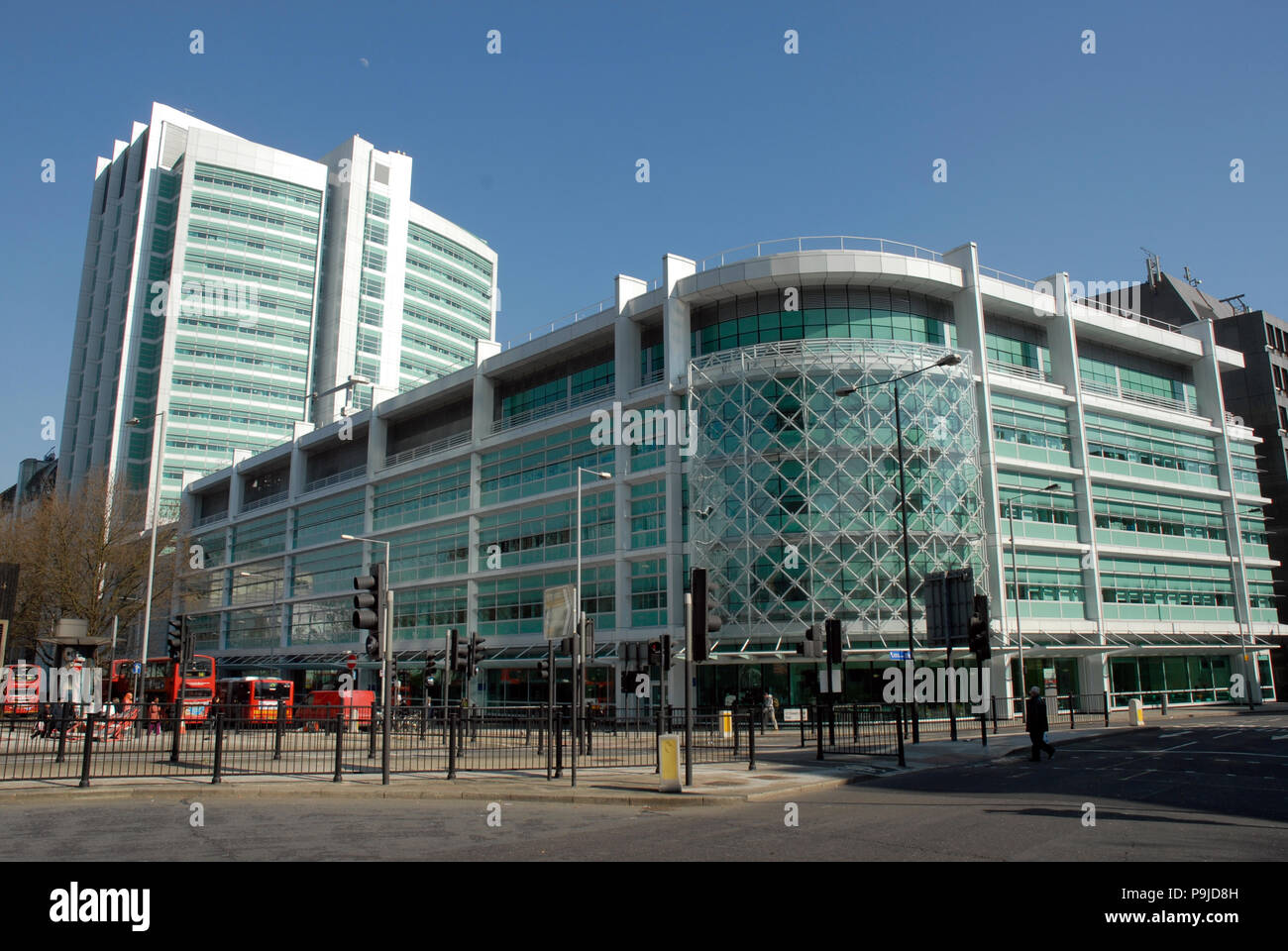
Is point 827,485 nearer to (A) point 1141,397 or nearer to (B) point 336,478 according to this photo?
(A) point 1141,397

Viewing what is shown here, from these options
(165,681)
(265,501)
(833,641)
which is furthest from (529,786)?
(265,501)

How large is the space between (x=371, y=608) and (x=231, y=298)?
83488 millimetres

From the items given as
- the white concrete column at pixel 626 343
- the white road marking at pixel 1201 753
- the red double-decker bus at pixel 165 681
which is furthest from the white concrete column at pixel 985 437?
the red double-decker bus at pixel 165 681

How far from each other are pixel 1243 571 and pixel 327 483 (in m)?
56.4

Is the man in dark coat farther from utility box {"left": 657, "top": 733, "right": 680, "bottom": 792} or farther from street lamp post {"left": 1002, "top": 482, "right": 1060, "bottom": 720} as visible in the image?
street lamp post {"left": 1002, "top": 482, "right": 1060, "bottom": 720}

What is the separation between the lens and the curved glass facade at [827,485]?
36.4 meters

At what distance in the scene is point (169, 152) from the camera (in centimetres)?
9306

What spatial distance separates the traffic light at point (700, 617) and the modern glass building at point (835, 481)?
1587 cm

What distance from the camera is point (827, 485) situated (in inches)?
1449

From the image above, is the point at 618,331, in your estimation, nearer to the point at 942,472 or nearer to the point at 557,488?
the point at 557,488

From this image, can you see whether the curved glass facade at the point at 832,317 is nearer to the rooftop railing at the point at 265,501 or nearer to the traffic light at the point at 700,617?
the traffic light at the point at 700,617

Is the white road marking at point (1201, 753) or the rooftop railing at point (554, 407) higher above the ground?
the rooftop railing at point (554, 407)

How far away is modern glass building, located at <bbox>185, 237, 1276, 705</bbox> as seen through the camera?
3716 cm
